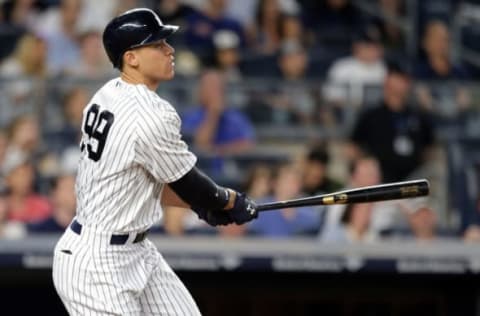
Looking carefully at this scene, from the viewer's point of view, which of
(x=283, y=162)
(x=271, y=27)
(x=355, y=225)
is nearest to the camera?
(x=355, y=225)

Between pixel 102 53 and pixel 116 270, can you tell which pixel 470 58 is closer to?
pixel 102 53

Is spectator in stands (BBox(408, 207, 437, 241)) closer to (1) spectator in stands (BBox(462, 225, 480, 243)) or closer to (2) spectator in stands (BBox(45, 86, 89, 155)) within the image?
(1) spectator in stands (BBox(462, 225, 480, 243))

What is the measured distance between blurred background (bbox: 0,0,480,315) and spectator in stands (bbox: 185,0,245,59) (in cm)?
2

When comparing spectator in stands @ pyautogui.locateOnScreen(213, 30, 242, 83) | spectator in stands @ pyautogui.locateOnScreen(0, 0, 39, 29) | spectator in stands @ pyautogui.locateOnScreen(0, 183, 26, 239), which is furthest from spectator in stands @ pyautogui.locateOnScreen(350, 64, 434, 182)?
spectator in stands @ pyautogui.locateOnScreen(0, 0, 39, 29)

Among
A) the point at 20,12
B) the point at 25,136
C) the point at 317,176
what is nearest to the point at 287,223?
the point at 317,176

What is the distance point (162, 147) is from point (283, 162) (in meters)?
3.24

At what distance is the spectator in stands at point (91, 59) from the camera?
352 inches

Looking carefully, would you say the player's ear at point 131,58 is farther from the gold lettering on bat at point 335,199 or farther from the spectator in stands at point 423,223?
the spectator in stands at point 423,223

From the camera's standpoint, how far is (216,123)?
8.32 meters

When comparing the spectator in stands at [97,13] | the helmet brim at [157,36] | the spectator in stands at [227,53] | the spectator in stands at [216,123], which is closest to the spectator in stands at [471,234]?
the spectator in stands at [216,123]

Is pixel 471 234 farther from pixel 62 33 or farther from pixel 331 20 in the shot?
pixel 62 33

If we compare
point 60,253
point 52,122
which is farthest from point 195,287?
point 60,253

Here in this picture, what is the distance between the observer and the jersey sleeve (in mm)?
4918

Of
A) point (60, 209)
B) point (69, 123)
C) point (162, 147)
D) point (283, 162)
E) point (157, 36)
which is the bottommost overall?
point (60, 209)
